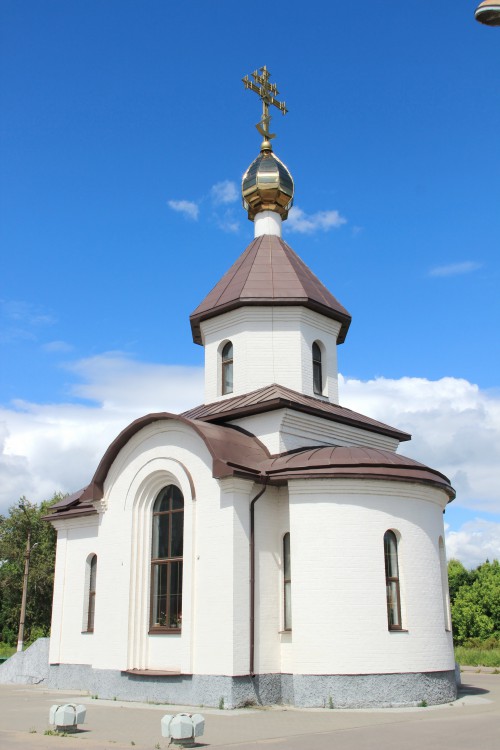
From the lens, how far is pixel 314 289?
17.1m

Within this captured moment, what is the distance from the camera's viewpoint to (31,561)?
37469mm

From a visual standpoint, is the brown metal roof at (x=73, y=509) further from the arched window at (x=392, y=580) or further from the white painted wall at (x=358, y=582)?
the arched window at (x=392, y=580)

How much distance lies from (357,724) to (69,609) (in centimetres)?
885

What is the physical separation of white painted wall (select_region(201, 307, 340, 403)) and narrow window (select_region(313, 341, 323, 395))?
0.40 ft

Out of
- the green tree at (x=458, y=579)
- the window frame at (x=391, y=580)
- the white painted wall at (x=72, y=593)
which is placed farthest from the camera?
the green tree at (x=458, y=579)

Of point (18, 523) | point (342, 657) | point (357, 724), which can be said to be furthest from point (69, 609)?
point (18, 523)

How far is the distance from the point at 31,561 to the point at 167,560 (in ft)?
87.4

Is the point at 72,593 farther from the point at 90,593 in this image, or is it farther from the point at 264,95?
the point at 264,95

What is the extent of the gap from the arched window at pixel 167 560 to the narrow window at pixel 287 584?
195cm

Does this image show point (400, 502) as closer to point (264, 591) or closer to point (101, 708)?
point (264, 591)

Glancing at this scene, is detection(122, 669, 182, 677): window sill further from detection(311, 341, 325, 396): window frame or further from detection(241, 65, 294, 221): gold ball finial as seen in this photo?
detection(241, 65, 294, 221): gold ball finial

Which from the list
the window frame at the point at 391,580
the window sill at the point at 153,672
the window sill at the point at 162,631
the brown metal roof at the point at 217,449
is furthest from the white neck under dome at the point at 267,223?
the window sill at the point at 153,672

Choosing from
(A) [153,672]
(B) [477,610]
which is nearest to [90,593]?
(A) [153,672]

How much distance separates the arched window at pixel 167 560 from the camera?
13.3m
